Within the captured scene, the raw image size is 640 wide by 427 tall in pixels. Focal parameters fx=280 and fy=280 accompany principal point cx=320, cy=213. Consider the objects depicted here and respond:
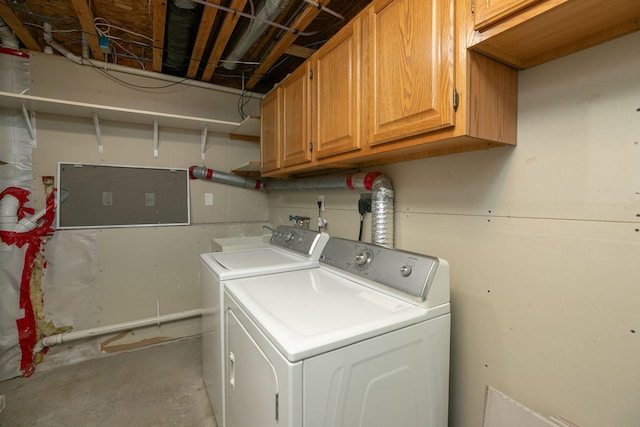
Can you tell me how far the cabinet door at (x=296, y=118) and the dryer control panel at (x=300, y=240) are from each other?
1.51ft

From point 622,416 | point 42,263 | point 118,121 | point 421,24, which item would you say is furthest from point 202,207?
point 622,416

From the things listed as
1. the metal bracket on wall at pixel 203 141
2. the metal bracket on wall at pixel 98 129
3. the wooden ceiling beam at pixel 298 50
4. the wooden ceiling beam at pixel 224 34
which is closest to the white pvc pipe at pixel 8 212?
the metal bracket on wall at pixel 98 129

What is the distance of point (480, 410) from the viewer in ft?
3.85

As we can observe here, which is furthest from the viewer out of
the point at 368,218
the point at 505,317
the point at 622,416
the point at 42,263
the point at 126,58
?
the point at 126,58

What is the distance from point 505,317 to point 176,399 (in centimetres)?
211

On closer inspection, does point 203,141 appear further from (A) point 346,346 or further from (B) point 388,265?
(A) point 346,346

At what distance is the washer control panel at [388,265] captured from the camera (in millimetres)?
1046

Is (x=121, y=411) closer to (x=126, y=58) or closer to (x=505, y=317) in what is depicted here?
(x=505, y=317)

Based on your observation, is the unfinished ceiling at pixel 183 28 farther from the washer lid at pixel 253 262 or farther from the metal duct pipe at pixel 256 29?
the washer lid at pixel 253 262

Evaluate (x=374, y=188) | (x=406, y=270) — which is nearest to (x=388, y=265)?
(x=406, y=270)

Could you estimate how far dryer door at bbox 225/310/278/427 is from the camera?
864 millimetres

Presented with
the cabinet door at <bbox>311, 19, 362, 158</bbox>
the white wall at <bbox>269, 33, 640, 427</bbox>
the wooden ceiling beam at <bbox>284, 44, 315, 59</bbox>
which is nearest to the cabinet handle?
the white wall at <bbox>269, 33, 640, 427</bbox>

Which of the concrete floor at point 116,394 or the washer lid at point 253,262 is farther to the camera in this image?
the concrete floor at point 116,394

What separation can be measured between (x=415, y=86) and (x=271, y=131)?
1379mm
